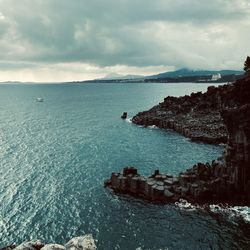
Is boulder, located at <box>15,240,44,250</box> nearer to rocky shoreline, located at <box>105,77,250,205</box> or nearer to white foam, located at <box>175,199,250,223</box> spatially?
white foam, located at <box>175,199,250,223</box>

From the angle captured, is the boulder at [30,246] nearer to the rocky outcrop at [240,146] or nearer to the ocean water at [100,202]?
the ocean water at [100,202]

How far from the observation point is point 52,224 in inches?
2293

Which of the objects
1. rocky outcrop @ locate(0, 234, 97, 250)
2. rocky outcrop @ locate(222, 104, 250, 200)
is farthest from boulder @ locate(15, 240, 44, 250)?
rocky outcrop @ locate(222, 104, 250, 200)

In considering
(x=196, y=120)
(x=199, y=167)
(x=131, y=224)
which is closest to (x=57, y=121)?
(x=196, y=120)

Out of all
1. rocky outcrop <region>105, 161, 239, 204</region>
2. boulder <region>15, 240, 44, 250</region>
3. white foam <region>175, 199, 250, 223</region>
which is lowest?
white foam <region>175, 199, 250, 223</region>

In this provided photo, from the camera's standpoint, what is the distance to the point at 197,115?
148 meters

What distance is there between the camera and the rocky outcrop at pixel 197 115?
4753 inches

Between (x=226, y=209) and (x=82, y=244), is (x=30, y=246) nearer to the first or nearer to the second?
(x=82, y=244)

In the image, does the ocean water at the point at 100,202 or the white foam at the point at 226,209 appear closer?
the ocean water at the point at 100,202

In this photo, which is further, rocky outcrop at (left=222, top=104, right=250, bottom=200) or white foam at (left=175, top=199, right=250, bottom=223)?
Answer: rocky outcrop at (left=222, top=104, right=250, bottom=200)

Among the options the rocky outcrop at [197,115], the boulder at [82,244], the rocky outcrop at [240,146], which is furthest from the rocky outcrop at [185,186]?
the rocky outcrop at [197,115]

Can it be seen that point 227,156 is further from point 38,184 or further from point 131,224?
point 38,184

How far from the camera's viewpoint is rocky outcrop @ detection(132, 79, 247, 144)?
12072cm

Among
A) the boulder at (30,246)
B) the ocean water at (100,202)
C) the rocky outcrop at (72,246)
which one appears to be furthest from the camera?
the ocean water at (100,202)
